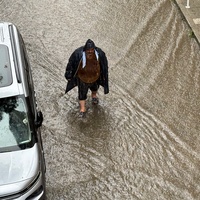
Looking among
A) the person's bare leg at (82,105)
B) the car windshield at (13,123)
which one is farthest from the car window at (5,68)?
the person's bare leg at (82,105)

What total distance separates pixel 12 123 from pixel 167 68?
457 centimetres

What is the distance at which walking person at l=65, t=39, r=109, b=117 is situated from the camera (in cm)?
831

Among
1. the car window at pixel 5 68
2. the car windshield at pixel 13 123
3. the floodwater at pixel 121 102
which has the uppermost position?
the car window at pixel 5 68

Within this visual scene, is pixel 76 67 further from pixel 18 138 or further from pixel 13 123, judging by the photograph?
pixel 18 138

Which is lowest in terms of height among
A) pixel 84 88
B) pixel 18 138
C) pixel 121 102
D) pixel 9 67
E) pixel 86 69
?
pixel 121 102

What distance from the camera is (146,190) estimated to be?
24.8ft

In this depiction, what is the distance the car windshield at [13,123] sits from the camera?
22.2ft

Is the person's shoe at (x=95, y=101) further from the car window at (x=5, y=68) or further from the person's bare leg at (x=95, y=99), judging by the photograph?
the car window at (x=5, y=68)

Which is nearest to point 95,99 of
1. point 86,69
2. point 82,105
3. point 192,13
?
point 82,105

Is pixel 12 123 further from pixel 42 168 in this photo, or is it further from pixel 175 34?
pixel 175 34

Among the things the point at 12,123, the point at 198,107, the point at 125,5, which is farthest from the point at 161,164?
the point at 125,5

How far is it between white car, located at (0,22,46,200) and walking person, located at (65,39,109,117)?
1115mm

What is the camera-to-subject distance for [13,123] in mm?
6918

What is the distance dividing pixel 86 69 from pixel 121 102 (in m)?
1.34
